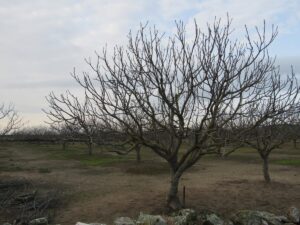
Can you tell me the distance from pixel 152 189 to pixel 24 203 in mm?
5326

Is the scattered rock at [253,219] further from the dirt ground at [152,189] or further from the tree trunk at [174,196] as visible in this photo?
the tree trunk at [174,196]

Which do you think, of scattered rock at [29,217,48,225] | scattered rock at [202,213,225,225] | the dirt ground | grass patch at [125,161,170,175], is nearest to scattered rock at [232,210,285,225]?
scattered rock at [202,213,225,225]

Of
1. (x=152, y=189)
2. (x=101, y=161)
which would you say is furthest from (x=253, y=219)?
(x=101, y=161)

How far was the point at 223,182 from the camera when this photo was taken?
2119cm

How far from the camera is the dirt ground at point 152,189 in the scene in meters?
15.9

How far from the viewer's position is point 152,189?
19.6 meters

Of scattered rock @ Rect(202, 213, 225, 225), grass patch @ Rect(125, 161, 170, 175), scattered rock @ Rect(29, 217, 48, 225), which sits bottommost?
scattered rock @ Rect(29, 217, 48, 225)

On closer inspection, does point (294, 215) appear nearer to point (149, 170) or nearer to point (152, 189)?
point (152, 189)

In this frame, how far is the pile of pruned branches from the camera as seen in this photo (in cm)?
1483

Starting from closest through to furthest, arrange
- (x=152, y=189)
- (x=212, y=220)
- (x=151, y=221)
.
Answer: (x=151, y=221) < (x=212, y=220) < (x=152, y=189)

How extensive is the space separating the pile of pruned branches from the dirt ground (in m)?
0.49

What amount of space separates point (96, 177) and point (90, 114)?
9.93 meters

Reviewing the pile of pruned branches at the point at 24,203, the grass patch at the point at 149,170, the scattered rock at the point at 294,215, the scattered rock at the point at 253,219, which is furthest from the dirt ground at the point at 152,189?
the scattered rock at the point at 253,219

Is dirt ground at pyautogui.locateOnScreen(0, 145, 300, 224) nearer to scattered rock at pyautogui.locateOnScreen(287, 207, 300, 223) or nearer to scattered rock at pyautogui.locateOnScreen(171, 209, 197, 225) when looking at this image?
scattered rock at pyautogui.locateOnScreen(287, 207, 300, 223)
